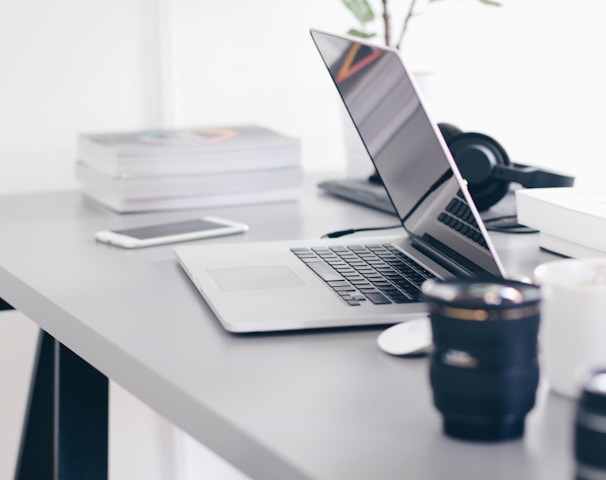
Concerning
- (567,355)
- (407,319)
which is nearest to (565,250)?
(407,319)

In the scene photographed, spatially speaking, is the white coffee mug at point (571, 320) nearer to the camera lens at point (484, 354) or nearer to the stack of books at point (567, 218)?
the camera lens at point (484, 354)

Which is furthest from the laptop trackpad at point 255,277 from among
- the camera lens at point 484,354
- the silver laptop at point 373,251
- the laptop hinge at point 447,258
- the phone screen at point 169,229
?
the camera lens at point 484,354

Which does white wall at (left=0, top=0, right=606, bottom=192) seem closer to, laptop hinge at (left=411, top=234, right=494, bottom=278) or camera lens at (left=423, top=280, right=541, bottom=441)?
laptop hinge at (left=411, top=234, right=494, bottom=278)

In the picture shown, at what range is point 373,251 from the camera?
1.02m

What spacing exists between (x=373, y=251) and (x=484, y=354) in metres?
0.51

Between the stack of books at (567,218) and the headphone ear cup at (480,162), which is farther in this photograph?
the headphone ear cup at (480,162)

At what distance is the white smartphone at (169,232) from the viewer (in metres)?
1.13

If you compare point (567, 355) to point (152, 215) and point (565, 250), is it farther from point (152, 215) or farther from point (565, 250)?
point (152, 215)

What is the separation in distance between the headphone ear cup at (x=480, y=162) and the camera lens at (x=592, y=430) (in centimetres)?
82

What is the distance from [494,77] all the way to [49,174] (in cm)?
88

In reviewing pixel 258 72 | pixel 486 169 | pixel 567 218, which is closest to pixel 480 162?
pixel 486 169

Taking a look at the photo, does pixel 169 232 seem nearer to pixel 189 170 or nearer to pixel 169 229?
pixel 169 229

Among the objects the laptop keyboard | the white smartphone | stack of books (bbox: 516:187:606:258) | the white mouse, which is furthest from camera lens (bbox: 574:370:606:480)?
the white smartphone

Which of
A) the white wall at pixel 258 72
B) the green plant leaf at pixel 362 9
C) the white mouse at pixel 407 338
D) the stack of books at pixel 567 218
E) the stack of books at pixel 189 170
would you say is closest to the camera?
the white mouse at pixel 407 338
